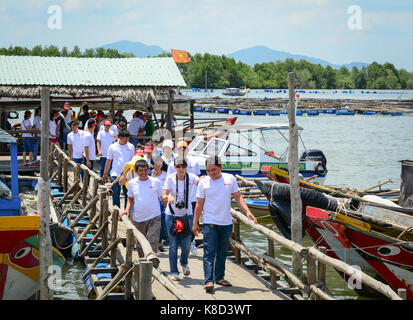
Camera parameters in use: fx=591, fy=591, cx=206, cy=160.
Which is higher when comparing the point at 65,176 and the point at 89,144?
the point at 89,144

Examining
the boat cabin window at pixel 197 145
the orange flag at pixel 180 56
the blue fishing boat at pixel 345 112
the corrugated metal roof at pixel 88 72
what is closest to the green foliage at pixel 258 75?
the blue fishing boat at pixel 345 112

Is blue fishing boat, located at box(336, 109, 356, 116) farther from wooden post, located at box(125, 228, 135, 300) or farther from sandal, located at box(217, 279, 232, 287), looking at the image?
wooden post, located at box(125, 228, 135, 300)

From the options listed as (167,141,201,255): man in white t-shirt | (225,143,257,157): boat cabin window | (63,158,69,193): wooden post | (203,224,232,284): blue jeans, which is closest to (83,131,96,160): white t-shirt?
(63,158,69,193): wooden post

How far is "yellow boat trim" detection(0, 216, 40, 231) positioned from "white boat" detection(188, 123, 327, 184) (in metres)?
9.23

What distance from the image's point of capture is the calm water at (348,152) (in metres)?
13.0

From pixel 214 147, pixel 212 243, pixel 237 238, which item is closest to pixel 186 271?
pixel 212 243

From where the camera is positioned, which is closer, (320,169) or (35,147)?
(35,147)

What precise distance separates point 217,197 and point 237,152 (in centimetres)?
1105

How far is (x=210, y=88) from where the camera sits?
183 meters

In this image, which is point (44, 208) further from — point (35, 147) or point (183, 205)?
point (35, 147)

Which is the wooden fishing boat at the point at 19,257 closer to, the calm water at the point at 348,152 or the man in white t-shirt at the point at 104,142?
the calm water at the point at 348,152

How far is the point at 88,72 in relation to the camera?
20.7m

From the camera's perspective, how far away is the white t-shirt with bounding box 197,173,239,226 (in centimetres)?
810
